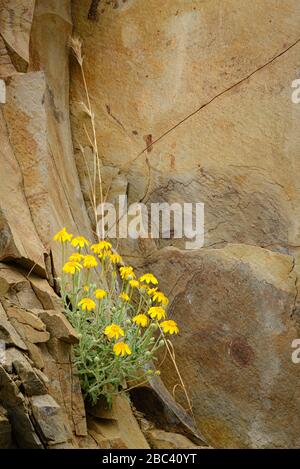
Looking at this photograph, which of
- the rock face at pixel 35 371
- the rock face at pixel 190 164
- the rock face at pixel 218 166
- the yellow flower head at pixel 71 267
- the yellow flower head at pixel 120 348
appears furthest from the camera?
the rock face at pixel 218 166

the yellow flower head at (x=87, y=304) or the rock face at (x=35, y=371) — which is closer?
the rock face at (x=35, y=371)

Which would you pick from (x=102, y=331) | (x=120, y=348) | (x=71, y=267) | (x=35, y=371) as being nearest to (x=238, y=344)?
(x=102, y=331)

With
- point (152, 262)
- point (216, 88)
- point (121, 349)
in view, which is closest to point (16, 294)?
point (121, 349)

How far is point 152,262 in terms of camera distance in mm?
4953

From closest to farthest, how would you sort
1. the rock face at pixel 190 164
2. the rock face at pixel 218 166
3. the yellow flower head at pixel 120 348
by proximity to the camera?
the yellow flower head at pixel 120 348 < the rock face at pixel 190 164 < the rock face at pixel 218 166

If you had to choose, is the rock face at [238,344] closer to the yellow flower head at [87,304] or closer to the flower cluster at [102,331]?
the flower cluster at [102,331]

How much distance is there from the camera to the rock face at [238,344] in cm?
456

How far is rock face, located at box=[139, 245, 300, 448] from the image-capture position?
15.0 ft

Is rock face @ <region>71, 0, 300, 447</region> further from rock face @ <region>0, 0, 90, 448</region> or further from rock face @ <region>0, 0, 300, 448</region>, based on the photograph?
rock face @ <region>0, 0, 90, 448</region>

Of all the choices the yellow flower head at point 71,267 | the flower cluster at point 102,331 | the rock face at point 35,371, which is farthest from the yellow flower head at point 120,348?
the yellow flower head at point 71,267

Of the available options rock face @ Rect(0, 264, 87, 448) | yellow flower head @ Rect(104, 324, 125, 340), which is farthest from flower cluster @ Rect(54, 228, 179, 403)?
rock face @ Rect(0, 264, 87, 448)

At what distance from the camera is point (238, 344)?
466 centimetres

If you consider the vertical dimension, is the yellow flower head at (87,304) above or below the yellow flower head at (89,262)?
below

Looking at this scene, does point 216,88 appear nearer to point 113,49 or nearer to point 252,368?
point 113,49
